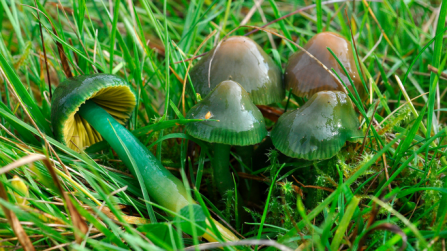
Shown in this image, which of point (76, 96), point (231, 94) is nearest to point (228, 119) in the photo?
point (231, 94)

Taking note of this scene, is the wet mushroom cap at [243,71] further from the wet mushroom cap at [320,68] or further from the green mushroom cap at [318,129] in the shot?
the green mushroom cap at [318,129]

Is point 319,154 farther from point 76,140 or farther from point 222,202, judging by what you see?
point 76,140

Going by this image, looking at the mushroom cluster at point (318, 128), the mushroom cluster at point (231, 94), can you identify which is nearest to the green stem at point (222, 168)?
the mushroom cluster at point (231, 94)

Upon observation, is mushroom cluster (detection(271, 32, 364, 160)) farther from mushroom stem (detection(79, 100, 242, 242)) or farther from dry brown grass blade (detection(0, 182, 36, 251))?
dry brown grass blade (detection(0, 182, 36, 251))

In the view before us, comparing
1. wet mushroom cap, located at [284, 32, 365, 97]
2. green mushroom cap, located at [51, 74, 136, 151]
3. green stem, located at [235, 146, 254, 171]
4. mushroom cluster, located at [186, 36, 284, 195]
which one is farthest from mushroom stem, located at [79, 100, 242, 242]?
wet mushroom cap, located at [284, 32, 365, 97]

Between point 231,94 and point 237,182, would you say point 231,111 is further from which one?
point 237,182

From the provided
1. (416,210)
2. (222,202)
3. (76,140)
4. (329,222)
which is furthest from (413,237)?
(76,140)
